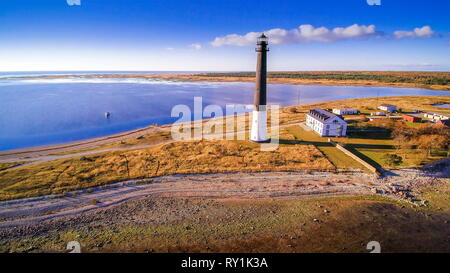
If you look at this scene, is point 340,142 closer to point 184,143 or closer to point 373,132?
point 373,132

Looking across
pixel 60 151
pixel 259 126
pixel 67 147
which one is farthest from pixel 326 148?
pixel 67 147

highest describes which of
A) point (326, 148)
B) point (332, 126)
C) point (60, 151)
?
point (332, 126)

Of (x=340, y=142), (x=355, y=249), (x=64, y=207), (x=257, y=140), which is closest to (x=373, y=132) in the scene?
(x=340, y=142)

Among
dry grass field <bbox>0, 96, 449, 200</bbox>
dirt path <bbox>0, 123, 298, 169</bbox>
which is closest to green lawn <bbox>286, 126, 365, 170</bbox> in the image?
dry grass field <bbox>0, 96, 449, 200</bbox>

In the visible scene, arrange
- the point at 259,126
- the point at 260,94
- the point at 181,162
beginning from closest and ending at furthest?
the point at 181,162 → the point at 260,94 → the point at 259,126

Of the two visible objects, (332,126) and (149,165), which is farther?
(332,126)

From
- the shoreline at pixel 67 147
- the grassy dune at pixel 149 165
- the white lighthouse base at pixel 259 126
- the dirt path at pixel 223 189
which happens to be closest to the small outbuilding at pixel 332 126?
the grassy dune at pixel 149 165

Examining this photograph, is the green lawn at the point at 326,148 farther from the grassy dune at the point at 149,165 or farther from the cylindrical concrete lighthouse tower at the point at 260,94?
the cylindrical concrete lighthouse tower at the point at 260,94

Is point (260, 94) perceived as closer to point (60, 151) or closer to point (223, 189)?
point (223, 189)
